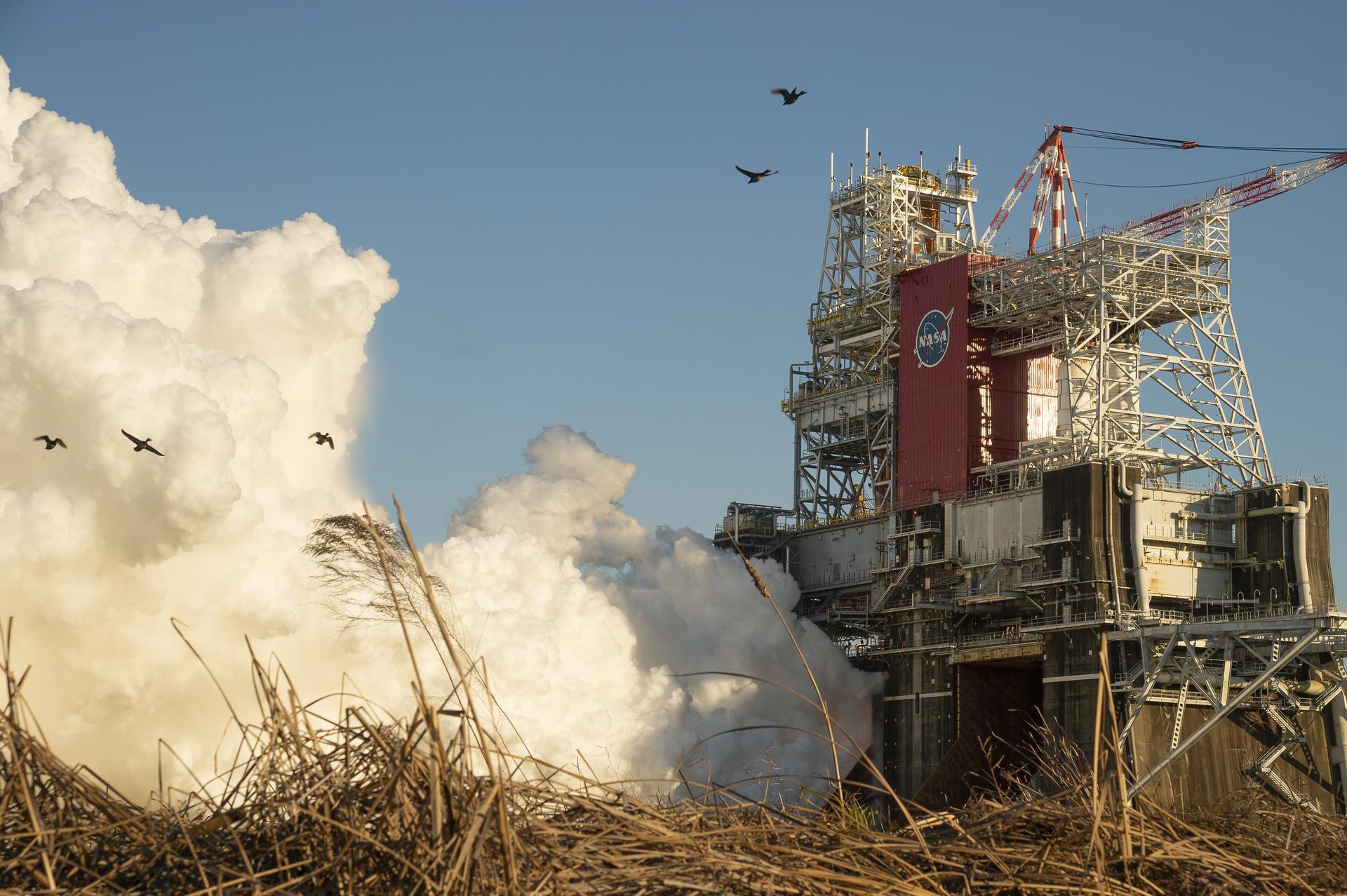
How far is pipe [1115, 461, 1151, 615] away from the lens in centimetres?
8050

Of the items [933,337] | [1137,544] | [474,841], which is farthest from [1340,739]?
[474,841]

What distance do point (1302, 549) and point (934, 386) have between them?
2129 cm

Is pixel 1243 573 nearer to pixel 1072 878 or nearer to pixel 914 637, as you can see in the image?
pixel 914 637

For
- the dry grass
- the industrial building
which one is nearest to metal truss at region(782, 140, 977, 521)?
the industrial building

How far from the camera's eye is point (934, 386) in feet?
306

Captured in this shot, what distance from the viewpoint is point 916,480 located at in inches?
3686

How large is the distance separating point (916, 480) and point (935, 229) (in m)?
21.8

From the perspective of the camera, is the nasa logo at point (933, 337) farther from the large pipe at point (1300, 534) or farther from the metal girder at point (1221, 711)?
the metal girder at point (1221, 711)

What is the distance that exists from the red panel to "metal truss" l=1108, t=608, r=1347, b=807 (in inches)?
615

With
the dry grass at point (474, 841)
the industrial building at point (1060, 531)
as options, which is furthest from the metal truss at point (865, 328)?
the dry grass at point (474, 841)

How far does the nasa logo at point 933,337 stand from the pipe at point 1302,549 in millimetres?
20092

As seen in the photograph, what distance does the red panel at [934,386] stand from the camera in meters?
91.2

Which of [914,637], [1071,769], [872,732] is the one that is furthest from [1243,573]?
[1071,769]

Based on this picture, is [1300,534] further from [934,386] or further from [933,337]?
[933,337]
